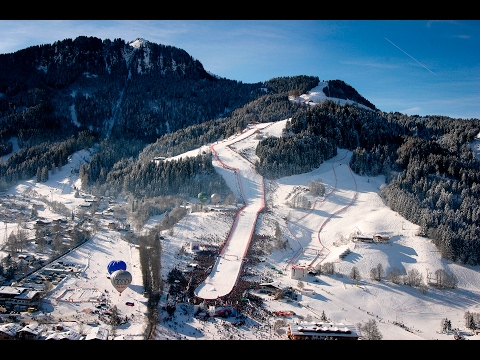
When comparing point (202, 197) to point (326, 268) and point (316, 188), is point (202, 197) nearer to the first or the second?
point (316, 188)

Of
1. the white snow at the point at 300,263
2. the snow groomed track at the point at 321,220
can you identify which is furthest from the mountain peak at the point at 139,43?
the snow groomed track at the point at 321,220

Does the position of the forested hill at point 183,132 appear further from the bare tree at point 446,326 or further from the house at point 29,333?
the house at point 29,333

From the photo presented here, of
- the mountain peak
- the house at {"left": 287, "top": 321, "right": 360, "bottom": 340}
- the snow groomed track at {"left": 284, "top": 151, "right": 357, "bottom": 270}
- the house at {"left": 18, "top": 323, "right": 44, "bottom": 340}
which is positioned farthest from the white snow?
the mountain peak

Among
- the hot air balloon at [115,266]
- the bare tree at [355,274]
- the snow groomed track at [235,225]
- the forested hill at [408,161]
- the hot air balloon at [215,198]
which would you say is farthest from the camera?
the hot air balloon at [215,198]

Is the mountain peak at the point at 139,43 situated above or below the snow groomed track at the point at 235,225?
above

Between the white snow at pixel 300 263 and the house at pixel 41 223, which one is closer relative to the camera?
the white snow at pixel 300 263

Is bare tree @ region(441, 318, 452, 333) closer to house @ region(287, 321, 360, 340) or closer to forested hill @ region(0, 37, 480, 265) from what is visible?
house @ region(287, 321, 360, 340)

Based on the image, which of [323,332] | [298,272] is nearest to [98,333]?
[323,332]
